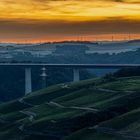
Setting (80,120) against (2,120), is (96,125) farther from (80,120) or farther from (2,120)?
(2,120)

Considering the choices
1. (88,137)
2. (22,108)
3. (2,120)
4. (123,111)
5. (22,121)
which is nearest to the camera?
(88,137)

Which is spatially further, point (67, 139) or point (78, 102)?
point (78, 102)

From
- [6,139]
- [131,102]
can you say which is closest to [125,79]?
[131,102]

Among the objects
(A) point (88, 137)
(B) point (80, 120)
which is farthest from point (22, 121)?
(A) point (88, 137)

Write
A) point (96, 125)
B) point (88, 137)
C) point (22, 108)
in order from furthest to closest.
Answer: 1. point (22, 108)
2. point (96, 125)
3. point (88, 137)

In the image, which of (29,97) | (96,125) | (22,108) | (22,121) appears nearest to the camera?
(96,125)

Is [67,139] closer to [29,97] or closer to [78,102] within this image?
[78,102]
